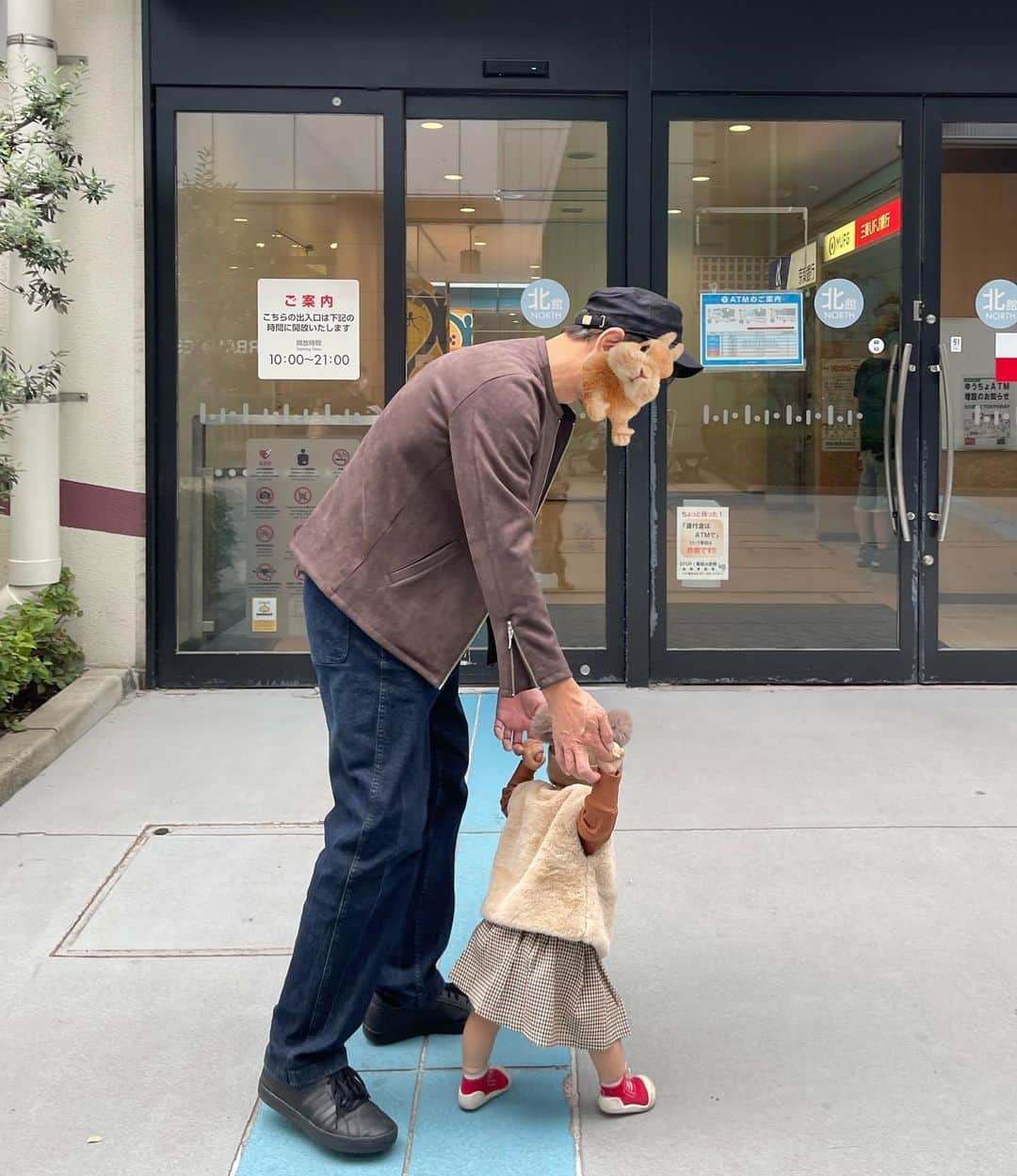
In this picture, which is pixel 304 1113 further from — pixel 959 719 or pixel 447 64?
pixel 447 64

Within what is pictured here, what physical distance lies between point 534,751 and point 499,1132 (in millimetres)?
799

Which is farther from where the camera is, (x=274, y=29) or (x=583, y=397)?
(x=274, y=29)

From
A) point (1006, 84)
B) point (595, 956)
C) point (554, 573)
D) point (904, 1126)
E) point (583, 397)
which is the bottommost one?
point (904, 1126)

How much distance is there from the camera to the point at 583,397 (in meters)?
2.88

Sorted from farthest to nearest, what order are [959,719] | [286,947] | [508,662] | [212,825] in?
[959,719]
[212,825]
[286,947]
[508,662]

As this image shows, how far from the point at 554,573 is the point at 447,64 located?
2.52 metres

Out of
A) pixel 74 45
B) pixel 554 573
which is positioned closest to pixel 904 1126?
pixel 554 573

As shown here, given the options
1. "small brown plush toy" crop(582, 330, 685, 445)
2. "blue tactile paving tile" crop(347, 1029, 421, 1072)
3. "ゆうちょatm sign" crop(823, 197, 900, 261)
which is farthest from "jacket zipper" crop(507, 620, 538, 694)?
"ゆうちょatm sign" crop(823, 197, 900, 261)

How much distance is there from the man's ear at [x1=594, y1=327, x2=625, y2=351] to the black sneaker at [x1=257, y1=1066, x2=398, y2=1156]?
1.59 m

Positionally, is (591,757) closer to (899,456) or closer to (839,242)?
(899,456)

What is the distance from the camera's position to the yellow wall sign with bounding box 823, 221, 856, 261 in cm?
687

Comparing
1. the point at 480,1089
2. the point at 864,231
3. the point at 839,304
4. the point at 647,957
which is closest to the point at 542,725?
the point at 480,1089

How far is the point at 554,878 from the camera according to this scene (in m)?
2.89

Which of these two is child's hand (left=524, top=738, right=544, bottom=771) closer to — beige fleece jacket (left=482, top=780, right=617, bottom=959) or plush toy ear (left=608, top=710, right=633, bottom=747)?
beige fleece jacket (left=482, top=780, right=617, bottom=959)
